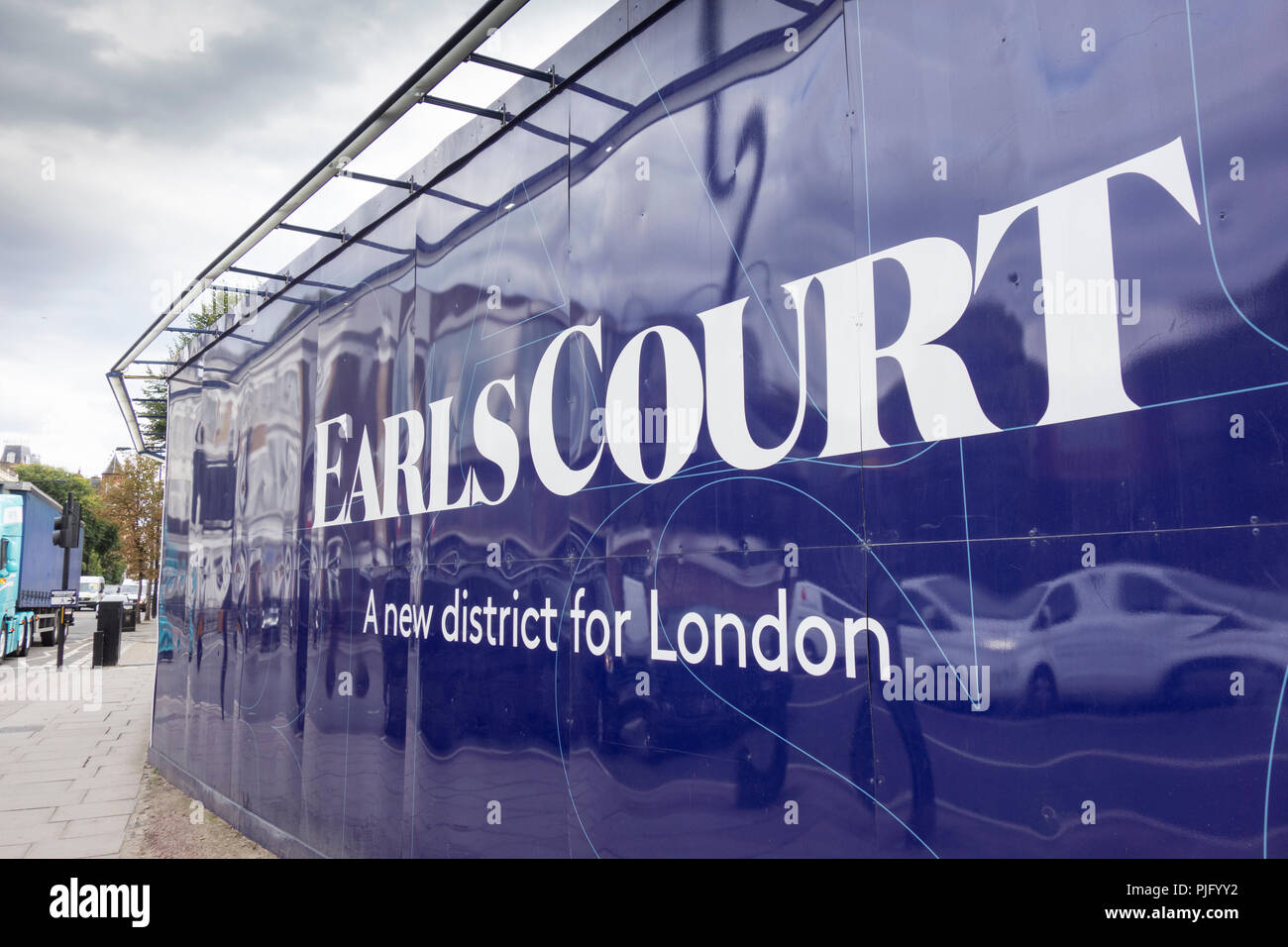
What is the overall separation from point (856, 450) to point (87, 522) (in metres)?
53.0

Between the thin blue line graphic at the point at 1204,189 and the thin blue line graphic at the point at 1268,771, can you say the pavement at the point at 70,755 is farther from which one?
the thin blue line graphic at the point at 1204,189

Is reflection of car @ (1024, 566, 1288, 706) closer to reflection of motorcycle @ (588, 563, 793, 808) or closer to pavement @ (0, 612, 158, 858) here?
reflection of motorcycle @ (588, 563, 793, 808)

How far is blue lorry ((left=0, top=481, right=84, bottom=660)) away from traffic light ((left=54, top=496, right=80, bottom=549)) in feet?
4.94

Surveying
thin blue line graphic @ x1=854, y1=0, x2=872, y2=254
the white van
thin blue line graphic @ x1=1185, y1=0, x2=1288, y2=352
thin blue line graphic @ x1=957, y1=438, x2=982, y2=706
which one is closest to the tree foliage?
the white van

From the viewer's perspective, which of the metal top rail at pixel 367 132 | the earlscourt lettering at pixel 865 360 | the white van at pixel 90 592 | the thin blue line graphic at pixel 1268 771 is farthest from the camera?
the white van at pixel 90 592

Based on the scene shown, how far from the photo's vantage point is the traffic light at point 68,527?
16500 mm

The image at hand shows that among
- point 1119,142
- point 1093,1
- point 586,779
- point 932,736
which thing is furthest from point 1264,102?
point 586,779

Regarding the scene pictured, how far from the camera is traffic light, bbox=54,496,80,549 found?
54.1 feet

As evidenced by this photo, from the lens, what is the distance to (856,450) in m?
2.45

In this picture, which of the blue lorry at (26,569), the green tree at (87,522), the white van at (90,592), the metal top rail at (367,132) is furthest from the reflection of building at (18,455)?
the metal top rail at (367,132)

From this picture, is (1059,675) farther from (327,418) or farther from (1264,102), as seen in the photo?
(327,418)

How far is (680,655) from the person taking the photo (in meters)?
3.00

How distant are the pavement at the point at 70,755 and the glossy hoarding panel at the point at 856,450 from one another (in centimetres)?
325

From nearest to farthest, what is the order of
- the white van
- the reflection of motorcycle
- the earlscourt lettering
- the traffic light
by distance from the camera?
the earlscourt lettering, the reflection of motorcycle, the traffic light, the white van
